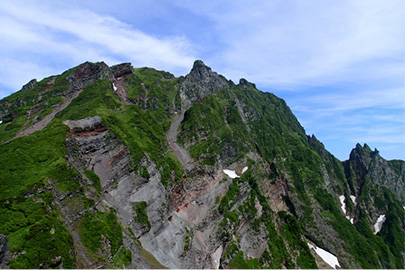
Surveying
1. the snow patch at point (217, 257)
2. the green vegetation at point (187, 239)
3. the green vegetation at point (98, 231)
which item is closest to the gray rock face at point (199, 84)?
the green vegetation at point (187, 239)

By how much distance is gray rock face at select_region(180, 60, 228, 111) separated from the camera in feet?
525

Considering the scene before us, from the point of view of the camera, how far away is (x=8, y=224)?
36.7 meters

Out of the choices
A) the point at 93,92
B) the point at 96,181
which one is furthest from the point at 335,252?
the point at 93,92

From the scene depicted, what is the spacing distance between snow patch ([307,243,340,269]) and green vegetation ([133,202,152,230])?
8835cm

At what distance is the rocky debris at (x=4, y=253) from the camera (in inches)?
1272

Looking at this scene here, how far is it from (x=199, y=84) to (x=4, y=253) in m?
148

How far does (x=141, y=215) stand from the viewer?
214ft

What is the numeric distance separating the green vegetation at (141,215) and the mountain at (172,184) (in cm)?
38

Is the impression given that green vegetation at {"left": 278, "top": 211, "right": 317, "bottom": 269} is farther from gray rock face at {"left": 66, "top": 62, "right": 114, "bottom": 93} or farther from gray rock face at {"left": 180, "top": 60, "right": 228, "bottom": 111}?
gray rock face at {"left": 66, "top": 62, "right": 114, "bottom": 93}

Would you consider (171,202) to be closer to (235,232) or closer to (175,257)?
(175,257)

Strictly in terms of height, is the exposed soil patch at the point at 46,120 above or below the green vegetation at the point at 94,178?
above

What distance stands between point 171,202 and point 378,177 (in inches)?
6464

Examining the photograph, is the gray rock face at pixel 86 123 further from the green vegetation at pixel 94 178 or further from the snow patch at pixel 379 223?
the snow patch at pixel 379 223

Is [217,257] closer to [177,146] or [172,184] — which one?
[172,184]
